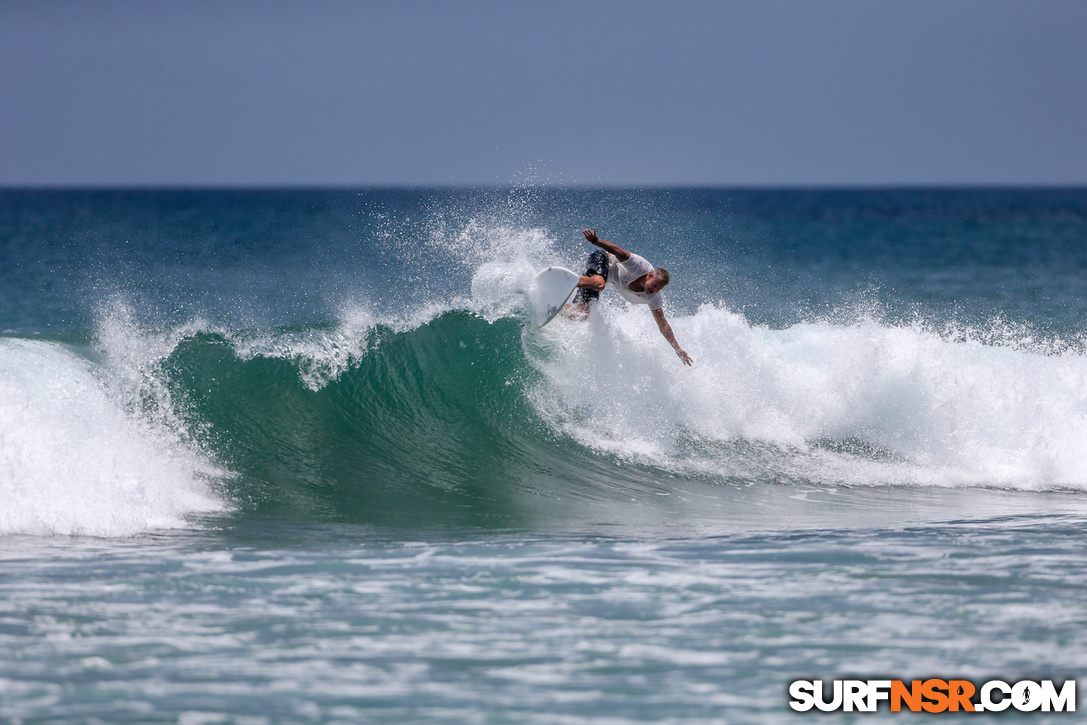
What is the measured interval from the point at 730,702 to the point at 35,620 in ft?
11.0

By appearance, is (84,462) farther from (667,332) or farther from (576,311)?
(667,332)

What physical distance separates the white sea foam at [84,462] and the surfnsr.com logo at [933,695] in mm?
4364

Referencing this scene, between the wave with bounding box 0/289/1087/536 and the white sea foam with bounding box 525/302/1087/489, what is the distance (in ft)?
0.08

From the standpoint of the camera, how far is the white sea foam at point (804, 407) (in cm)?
951

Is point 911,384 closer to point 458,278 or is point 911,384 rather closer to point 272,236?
point 458,278

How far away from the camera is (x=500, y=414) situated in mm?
10141

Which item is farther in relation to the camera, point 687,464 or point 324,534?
point 687,464

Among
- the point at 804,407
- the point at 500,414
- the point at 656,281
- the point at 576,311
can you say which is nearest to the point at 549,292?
the point at 576,311

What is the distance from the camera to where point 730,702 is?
4113 mm

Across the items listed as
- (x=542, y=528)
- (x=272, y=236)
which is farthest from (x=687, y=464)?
(x=272, y=236)

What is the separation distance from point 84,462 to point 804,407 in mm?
6989

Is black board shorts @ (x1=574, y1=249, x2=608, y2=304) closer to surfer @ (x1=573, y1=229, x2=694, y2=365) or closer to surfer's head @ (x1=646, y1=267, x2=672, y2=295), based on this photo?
surfer @ (x1=573, y1=229, x2=694, y2=365)

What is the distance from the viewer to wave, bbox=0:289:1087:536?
775cm

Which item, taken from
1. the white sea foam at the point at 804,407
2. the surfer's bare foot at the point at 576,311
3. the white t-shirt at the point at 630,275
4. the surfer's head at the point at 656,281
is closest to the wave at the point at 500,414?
the white sea foam at the point at 804,407
